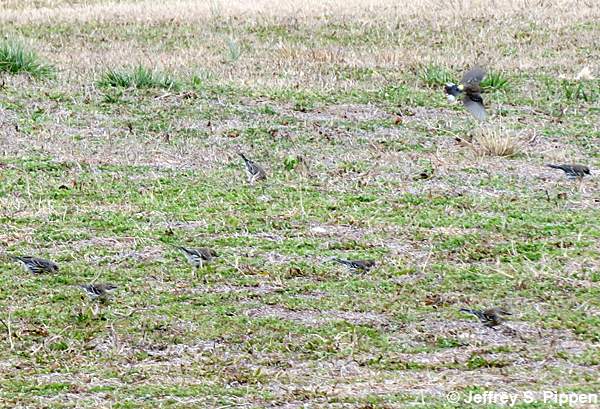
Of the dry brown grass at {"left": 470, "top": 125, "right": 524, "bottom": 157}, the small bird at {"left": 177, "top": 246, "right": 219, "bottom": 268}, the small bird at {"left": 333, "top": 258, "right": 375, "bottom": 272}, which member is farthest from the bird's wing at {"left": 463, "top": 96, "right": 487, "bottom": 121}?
the small bird at {"left": 177, "top": 246, "right": 219, "bottom": 268}

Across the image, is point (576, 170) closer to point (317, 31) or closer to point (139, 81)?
point (139, 81)

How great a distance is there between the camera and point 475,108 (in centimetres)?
1105

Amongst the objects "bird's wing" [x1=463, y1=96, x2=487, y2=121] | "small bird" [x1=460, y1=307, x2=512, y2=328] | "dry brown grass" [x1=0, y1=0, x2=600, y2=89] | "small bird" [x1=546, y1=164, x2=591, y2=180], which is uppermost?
"bird's wing" [x1=463, y1=96, x2=487, y2=121]

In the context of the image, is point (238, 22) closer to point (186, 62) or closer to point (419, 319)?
point (186, 62)

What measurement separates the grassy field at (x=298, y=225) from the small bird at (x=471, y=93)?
28 cm

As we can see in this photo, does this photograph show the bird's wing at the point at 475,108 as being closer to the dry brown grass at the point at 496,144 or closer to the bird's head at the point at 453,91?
the dry brown grass at the point at 496,144

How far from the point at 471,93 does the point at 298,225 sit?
12.0 ft

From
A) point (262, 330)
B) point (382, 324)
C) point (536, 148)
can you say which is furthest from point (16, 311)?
point (536, 148)

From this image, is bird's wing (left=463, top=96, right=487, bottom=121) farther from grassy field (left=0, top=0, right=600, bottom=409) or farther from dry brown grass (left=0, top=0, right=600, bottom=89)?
dry brown grass (left=0, top=0, right=600, bottom=89)

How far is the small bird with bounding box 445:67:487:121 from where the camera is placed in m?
11.0

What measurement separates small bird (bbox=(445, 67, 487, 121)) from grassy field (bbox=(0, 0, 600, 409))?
0.28 metres

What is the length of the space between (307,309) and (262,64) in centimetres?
988

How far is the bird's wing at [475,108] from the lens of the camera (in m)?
10.9

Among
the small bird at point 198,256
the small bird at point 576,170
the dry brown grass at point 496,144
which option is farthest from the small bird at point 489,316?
the dry brown grass at point 496,144
